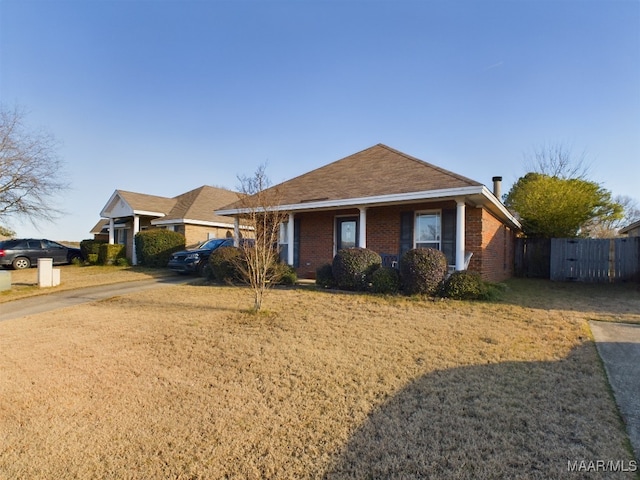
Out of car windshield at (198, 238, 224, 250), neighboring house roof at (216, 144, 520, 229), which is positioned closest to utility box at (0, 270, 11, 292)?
car windshield at (198, 238, 224, 250)

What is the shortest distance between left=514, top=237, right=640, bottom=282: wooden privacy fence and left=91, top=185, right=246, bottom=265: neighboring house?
53.4 feet

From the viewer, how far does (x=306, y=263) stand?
13.5 metres

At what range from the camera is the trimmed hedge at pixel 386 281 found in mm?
9117

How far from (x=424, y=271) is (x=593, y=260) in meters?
9.89

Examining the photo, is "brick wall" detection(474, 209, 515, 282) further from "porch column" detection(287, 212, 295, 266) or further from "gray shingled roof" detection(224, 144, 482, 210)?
"porch column" detection(287, 212, 295, 266)

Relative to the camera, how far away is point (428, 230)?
1109cm

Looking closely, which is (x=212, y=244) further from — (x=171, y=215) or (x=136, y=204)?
(x=136, y=204)

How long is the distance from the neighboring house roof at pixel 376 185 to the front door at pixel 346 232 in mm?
1251

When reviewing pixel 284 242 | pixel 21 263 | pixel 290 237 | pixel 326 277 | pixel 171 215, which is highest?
pixel 171 215

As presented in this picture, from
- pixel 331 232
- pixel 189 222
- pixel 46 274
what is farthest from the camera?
pixel 189 222

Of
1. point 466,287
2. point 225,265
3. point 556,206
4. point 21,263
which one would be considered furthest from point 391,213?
point 21,263

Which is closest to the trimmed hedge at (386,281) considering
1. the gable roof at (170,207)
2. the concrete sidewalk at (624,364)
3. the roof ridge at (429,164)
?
the roof ridge at (429,164)

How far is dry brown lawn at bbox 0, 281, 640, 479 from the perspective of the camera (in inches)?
95.2

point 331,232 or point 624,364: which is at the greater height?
point 331,232
